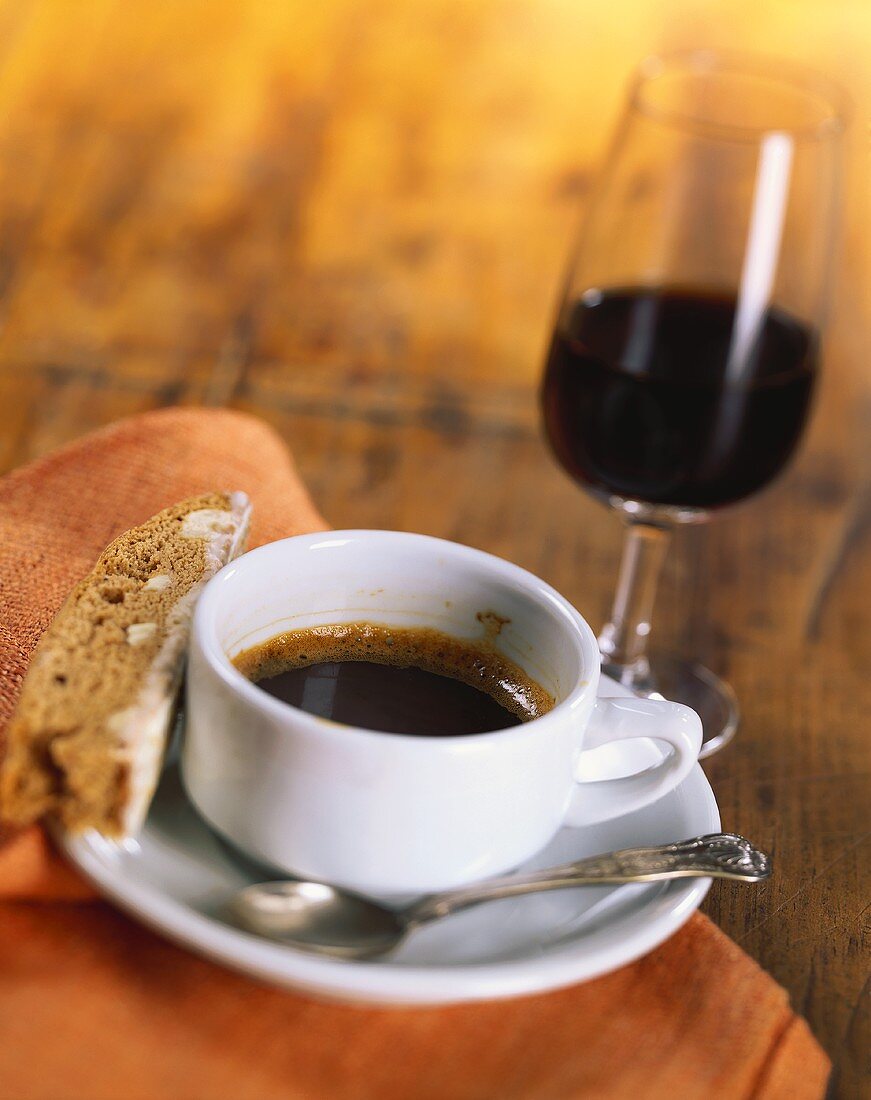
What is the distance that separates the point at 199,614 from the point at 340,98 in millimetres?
1895

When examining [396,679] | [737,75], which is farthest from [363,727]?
[737,75]

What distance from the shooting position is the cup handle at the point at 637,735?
2.35 feet

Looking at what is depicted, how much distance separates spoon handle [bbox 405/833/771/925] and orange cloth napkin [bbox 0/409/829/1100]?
49 mm

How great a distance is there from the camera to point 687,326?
3.59 feet

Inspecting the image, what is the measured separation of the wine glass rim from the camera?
106 centimetres

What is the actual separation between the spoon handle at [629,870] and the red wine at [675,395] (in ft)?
1.45

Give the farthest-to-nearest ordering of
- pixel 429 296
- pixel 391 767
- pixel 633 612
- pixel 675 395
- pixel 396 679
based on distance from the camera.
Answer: pixel 429 296
pixel 633 612
pixel 675 395
pixel 396 679
pixel 391 767

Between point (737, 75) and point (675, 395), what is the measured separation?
14.6 inches

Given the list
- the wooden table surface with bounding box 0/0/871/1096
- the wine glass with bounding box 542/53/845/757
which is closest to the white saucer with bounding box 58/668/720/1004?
the wooden table surface with bounding box 0/0/871/1096

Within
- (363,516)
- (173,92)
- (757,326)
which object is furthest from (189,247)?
(757,326)

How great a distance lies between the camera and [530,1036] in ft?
2.11

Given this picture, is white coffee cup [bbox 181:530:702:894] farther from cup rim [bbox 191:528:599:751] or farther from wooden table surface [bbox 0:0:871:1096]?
wooden table surface [bbox 0:0:871:1096]

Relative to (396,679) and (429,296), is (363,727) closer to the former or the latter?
(396,679)

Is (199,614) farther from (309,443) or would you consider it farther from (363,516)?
(309,443)
